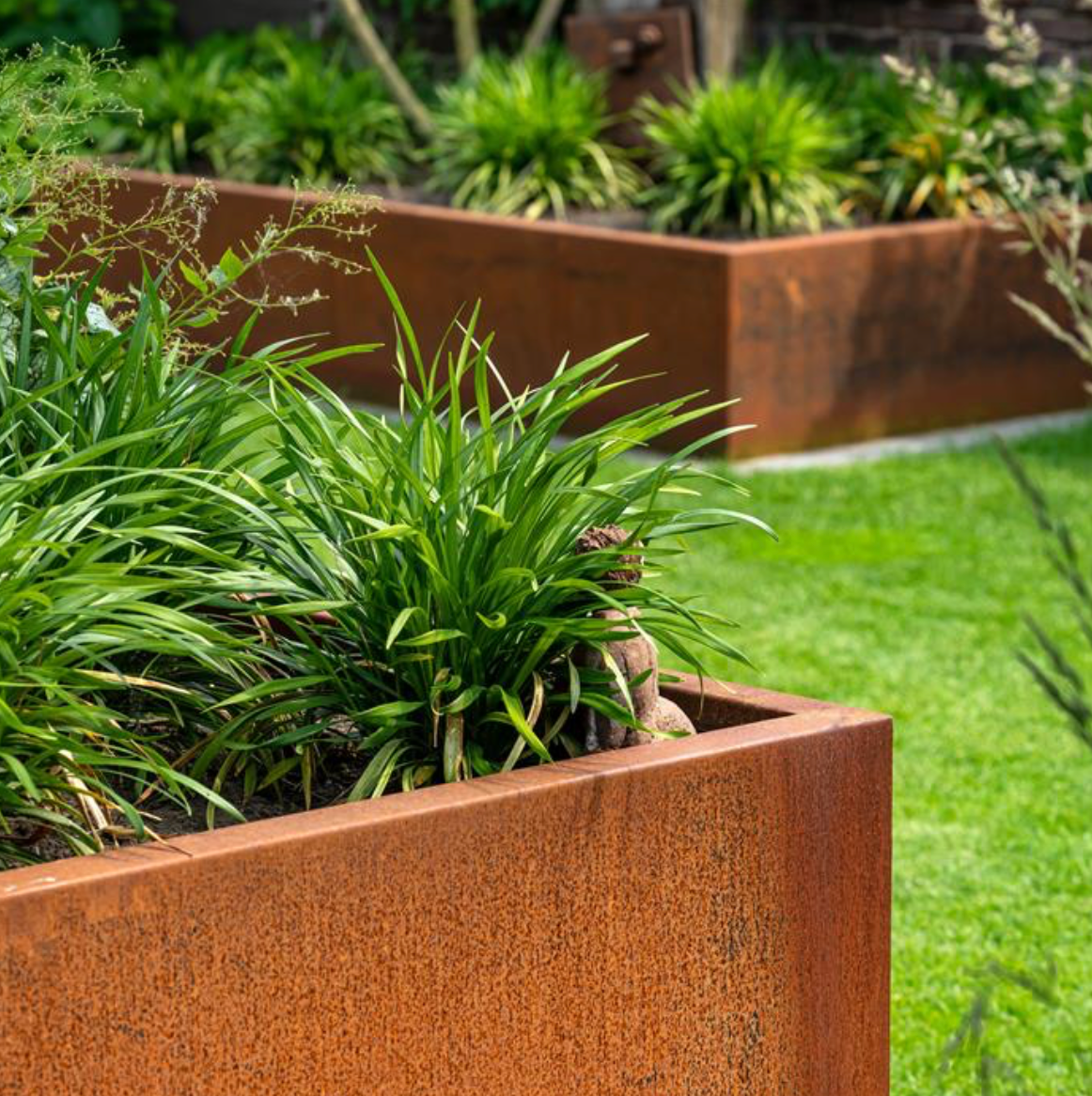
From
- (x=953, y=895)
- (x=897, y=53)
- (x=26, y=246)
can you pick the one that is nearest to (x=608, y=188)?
(x=897, y=53)

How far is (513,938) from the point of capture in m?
2.51

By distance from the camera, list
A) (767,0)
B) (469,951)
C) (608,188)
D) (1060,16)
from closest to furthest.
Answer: (469,951), (608,188), (1060,16), (767,0)

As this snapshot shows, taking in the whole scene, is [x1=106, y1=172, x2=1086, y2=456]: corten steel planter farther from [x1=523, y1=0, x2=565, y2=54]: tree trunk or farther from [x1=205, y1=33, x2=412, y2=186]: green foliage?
[x1=523, y1=0, x2=565, y2=54]: tree trunk

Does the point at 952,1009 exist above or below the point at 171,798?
below

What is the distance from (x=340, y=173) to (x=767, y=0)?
272 centimetres

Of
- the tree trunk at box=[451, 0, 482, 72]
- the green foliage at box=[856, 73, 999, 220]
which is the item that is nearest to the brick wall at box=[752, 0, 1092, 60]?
the green foliage at box=[856, 73, 999, 220]

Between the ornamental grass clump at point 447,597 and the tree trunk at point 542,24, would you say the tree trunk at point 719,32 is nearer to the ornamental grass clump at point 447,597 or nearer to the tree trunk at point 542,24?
the tree trunk at point 542,24

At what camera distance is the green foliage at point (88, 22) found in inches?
528

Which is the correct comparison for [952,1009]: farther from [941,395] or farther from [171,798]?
[941,395]

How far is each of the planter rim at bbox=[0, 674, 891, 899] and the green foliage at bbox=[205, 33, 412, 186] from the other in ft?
24.3

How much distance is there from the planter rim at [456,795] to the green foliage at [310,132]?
24.3 ft

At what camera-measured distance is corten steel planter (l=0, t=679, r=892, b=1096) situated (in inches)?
87.1

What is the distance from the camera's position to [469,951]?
247cm

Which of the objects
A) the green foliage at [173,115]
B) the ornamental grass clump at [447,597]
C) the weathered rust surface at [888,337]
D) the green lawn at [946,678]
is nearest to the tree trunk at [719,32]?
the weathered rust surface at [888,337]
